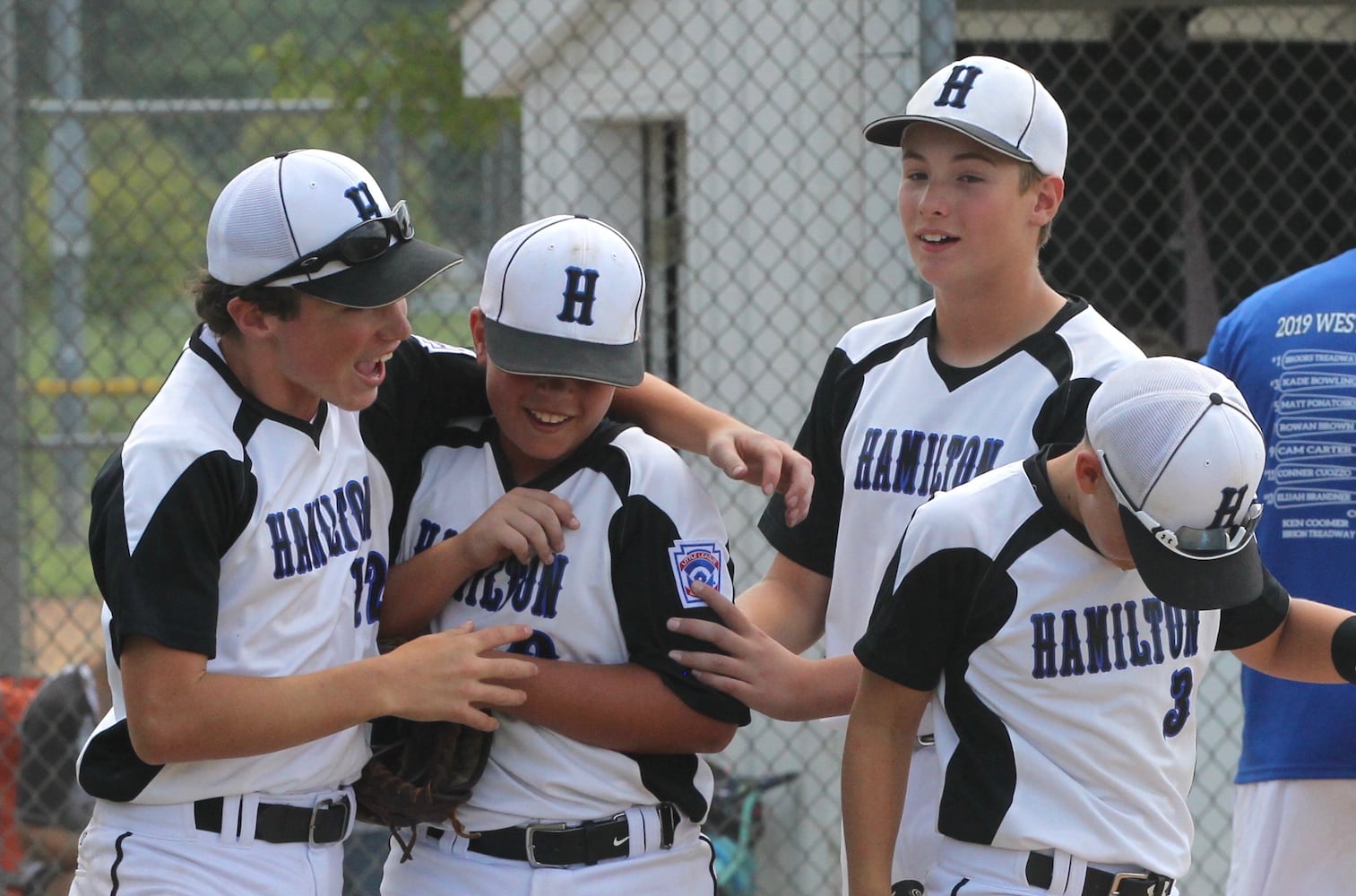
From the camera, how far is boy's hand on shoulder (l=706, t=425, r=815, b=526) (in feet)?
7.00

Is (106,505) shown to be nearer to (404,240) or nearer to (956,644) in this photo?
(404,240)

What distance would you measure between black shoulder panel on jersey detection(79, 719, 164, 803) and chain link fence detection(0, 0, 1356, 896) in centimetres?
252

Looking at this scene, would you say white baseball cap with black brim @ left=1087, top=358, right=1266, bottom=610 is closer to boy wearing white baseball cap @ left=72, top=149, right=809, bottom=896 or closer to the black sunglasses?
boy wearing white baseball cap @ left=72, top=149, right=809, bottom=896

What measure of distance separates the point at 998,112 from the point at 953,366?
1.19ft

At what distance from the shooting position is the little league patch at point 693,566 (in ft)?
6.84

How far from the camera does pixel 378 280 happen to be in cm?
201

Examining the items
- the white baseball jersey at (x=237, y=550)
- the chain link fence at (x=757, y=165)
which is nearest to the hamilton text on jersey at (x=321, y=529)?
the white baseball jersey at (x=237, y=550)

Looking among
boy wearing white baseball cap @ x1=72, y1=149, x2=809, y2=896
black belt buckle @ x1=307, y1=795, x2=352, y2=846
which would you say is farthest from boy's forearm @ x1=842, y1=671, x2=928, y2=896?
black belt buckle @ x1=307, y1=795, x2=352, y2=846

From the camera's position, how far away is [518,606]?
2.11 metres

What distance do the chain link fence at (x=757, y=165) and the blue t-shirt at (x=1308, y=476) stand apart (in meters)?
1.24

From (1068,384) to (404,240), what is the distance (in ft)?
3.03

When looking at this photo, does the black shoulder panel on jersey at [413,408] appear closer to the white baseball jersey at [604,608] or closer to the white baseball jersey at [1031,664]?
the white baseball jersey at [604,608]

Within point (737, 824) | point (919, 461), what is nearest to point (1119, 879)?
point (919, 461)

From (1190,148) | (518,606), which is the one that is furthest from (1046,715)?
(1190,148)
